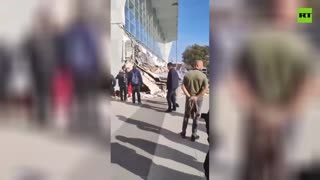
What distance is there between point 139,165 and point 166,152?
37 centimetres

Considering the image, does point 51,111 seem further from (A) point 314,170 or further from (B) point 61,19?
(A) point 314,170

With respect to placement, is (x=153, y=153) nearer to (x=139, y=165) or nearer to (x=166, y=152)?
(x=166, y=152)

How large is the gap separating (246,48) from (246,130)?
0.96ft

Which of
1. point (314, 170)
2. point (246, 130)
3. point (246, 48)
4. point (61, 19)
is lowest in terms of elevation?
point (314, 170)

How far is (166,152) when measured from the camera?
9.21 feet

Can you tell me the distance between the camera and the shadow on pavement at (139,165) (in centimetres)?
229

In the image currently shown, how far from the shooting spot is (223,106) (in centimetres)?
126

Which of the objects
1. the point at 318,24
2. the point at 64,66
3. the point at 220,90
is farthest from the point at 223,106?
the point at 64,66

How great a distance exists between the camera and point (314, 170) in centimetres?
125

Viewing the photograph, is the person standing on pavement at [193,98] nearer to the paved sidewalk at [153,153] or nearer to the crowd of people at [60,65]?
the paved sidewalk at [153,153]

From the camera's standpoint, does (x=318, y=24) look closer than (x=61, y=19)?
Yes

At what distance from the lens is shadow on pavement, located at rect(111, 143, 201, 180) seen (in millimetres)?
2293

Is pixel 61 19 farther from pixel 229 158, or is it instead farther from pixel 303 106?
pixel 303 106

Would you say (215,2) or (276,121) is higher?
(215,2)
